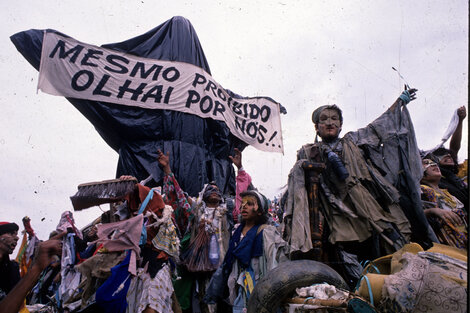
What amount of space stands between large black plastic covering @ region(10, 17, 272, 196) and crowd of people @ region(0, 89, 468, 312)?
115 inches

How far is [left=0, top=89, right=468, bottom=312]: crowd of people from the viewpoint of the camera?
9.96 ft

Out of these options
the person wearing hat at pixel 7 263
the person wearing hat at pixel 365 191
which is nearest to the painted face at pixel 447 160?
the person wearing hat at pixel 365 191

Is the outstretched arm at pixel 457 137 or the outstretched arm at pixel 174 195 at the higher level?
the outstretched arm at pixel 457 137

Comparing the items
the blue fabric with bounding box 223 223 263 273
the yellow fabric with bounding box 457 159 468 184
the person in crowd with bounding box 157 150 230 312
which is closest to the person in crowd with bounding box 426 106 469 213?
the yellow fabric with bounding box 457 159 468 184

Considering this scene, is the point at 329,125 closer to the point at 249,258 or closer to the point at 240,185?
the point at 249,258

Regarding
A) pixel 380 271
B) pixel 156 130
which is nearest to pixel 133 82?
pixel 156 130

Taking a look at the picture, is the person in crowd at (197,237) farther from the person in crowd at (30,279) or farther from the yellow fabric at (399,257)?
the yellow fabric at (399,257)

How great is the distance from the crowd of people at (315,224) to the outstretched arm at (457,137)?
0.04 feet

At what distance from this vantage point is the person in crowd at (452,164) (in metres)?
4.10

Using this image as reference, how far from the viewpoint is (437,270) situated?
4.95 feet

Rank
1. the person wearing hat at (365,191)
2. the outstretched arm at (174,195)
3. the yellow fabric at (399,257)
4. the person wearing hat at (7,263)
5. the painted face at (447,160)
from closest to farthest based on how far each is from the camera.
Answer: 1. the yellow fabric at (399,257)
2. the person wearing hat at (7,263)
3. the person wearing hat at (365,191)
4. the painted face at (447,160)
5. the outstretched arm at (174,195)

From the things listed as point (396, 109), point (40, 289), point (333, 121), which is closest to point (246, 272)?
point (333, 121)

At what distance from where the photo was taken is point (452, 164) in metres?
4.38

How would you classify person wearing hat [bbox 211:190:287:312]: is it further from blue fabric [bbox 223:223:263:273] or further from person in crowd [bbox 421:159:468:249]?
person in crowd [bbox 421:159:468:249]
